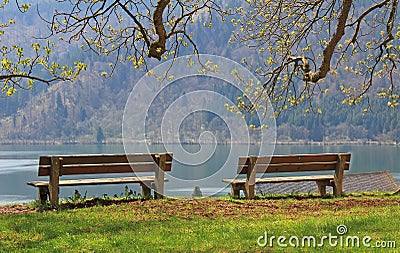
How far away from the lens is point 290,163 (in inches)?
509

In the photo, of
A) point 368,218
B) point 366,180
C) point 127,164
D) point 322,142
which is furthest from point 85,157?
point 322,142

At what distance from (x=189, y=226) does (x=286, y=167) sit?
16.9ft

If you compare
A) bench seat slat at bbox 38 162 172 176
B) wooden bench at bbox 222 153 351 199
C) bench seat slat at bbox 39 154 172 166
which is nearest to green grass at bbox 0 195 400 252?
bench seat slat at bbox 38 162 172 176

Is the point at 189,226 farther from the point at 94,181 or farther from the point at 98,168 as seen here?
the point at 94,181

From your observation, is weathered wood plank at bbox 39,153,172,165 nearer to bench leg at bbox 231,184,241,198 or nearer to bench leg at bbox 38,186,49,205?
bench leg at bbox 38,186,49,205

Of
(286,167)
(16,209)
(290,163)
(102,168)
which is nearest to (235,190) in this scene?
(286,167)

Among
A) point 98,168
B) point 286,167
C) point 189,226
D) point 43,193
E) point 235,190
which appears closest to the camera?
point 189,226

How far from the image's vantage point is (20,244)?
23.4 feet

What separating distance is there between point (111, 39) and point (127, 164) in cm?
295

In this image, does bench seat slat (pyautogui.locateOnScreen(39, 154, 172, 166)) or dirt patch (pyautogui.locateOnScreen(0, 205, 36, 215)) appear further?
bench seat slat (pyautogui.locateOnScreen(39, 154, 172, 166))

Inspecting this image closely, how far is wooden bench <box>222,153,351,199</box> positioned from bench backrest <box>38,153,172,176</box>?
5.24 ft

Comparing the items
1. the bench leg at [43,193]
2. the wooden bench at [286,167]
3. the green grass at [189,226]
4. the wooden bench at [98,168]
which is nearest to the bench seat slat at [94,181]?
the wooden bench at [98,168]

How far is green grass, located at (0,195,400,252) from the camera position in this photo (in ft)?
22.2

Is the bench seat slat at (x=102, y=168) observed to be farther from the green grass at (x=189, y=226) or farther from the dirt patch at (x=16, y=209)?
the green grass at (x=189, y=226)
